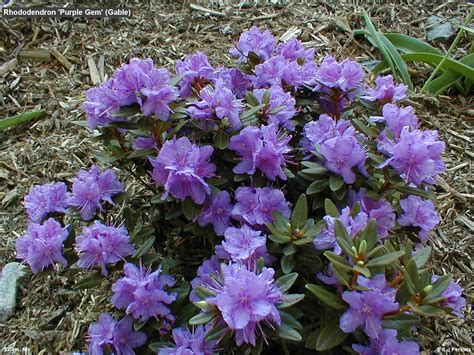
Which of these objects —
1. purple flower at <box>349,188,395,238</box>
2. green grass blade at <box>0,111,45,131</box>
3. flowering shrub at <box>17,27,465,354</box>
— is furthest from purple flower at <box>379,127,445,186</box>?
green grass blade at <box>0,111,45,131</box>

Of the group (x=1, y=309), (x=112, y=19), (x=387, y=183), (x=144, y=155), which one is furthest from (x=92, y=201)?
(x=112, y=19)

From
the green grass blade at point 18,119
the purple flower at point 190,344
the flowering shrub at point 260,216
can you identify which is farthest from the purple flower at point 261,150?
the green grass blade at point 18,119

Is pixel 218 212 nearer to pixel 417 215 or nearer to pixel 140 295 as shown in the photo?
pixel 140 295

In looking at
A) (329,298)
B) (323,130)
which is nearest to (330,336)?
(329,298)

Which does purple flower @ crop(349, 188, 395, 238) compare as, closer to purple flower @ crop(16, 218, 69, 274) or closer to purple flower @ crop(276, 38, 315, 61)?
purple flower @ crop(276, 38, 315, 61)

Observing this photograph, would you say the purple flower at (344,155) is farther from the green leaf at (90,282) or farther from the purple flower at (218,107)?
→ the green leaf at (90,282)

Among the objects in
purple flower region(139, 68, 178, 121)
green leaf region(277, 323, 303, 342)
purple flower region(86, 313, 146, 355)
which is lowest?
purple flower region(86, 313, 146, 355)

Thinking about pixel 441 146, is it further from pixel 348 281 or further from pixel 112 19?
pixel 112 19
